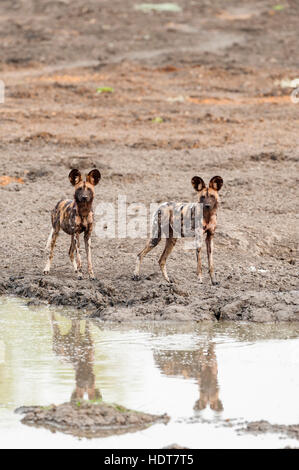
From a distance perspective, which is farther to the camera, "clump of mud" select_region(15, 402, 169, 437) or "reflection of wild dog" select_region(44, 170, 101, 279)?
"reflection of wild dog" select_region(44, 170, 101, 279)

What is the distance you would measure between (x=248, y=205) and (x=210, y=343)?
A: 6.03 metres

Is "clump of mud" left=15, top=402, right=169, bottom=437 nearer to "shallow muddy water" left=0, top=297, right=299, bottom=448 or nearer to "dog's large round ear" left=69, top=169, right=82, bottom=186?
"shallow muddy water" left=0, top=297, right=299, bottom=448

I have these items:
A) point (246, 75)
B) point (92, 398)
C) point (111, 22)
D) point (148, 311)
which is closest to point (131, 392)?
point (92, 398)

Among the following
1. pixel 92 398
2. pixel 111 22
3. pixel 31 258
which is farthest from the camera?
pixel 111 22

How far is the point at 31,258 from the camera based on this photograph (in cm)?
1275

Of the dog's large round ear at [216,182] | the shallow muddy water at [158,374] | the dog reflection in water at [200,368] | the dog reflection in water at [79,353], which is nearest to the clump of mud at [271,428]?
the shallow muddy water at [158,374]

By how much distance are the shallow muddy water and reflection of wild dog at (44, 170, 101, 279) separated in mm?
1034

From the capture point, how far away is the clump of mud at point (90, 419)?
7.07 metres

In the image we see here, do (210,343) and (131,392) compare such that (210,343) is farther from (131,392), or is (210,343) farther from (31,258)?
(31,258)

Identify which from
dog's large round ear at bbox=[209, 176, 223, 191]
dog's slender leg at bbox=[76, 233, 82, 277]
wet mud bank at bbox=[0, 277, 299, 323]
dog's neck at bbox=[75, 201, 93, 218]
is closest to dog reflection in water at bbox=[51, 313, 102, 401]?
wet mud bank at bbox=[0, 277, 299, 323]

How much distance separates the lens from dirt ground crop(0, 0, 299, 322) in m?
11.4

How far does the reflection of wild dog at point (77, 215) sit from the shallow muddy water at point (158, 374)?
1.03m

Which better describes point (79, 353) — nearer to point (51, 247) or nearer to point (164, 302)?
point (164, 302)

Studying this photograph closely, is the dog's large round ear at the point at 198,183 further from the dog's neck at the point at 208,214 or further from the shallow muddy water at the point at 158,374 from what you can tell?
the shallow muddy water at the point at 158,374
